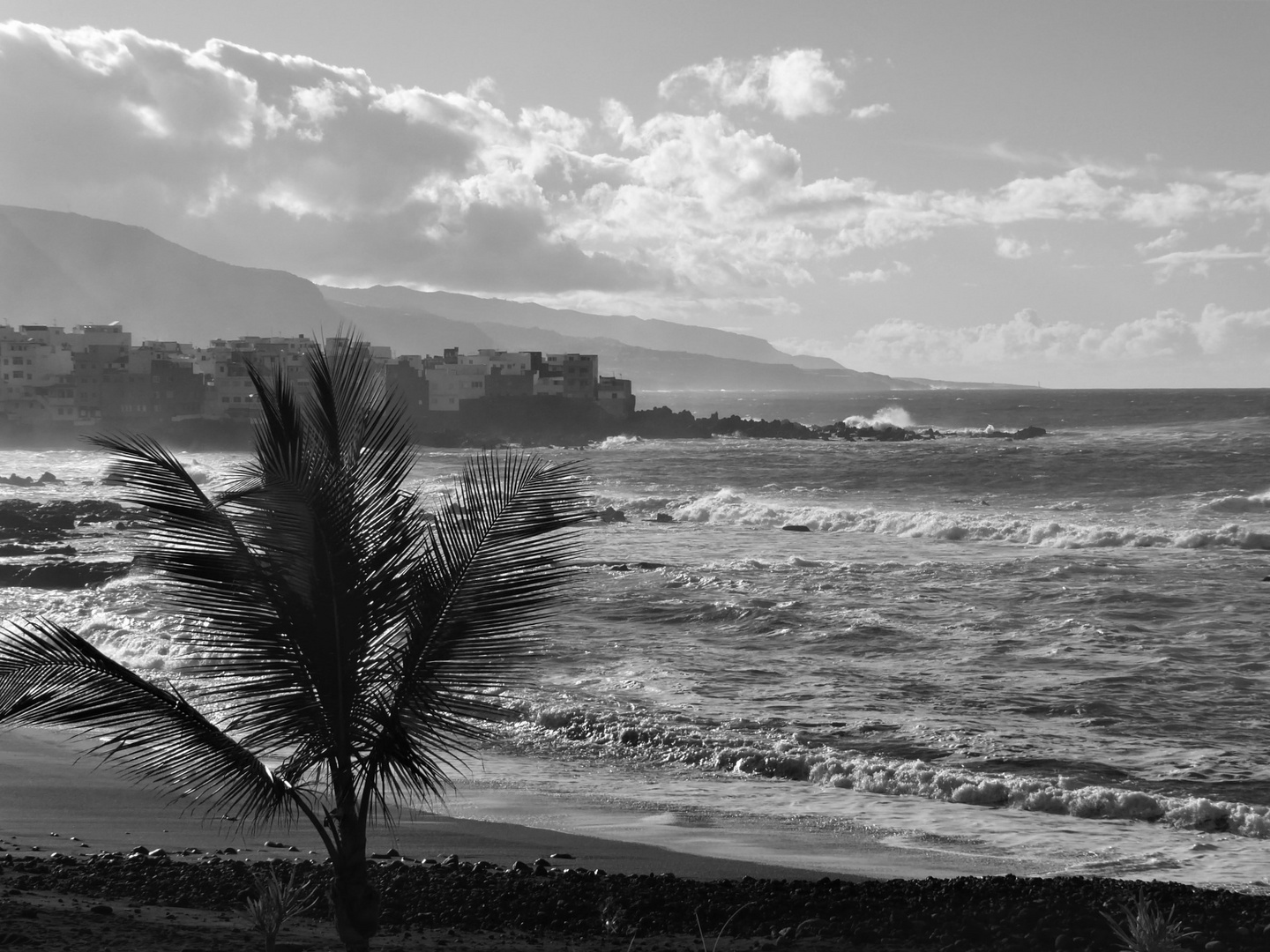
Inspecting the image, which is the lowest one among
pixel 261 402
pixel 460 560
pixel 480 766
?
pixel 480 766

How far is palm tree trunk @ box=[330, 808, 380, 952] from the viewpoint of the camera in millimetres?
4863

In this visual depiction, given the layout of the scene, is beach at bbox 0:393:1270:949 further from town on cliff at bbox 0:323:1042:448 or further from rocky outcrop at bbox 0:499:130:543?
town on cliff at bbox 0:323:1042:448

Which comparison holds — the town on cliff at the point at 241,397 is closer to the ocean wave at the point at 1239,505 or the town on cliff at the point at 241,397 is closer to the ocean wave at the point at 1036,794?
the ocean wave at the point at 1239,505

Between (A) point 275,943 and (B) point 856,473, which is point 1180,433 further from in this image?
(A) point 275,943

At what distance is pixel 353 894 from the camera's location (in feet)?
16.0

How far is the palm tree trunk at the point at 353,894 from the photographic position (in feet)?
16.0

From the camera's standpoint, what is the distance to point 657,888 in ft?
21.8

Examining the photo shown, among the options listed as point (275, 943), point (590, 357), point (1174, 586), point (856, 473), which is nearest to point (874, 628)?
point (1174, 586)

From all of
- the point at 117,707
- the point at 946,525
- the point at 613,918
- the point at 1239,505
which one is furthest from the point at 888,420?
the point at 117,707

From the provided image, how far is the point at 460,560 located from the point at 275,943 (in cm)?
211

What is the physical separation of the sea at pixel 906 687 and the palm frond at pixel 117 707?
2.36 ft

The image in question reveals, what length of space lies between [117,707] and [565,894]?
2887 mm

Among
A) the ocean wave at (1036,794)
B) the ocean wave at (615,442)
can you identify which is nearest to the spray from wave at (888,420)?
the ocean wave at (615,442)

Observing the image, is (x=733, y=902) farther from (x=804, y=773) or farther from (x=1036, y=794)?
(x=1036, y=794)
